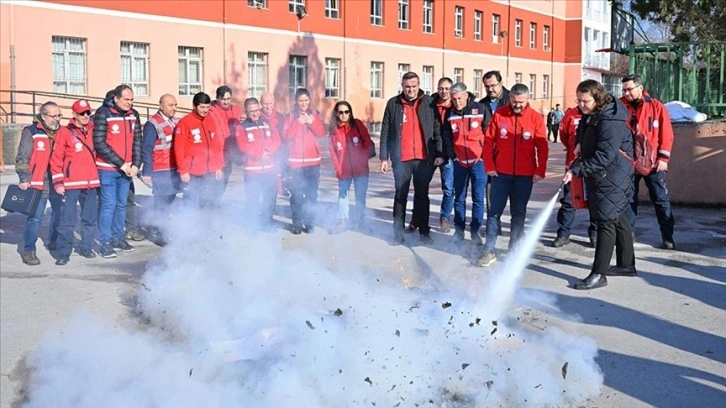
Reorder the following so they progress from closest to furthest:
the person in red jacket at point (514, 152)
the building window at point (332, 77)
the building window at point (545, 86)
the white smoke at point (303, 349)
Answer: the white smoke at point (303, 349) < the person in red jacket at point (514, 152) < the building window at point (332, 77) < the building window at point (545, 86)

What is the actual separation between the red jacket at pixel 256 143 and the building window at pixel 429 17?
33.1 meters

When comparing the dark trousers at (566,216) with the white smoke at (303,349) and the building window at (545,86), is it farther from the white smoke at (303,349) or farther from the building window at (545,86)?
the building window at (545,86)

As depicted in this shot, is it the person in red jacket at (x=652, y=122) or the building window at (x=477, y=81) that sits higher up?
the building window at (x=477, y=81)

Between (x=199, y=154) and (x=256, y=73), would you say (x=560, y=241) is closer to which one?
(x=199, y=154)

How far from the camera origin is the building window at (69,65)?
25.4 m

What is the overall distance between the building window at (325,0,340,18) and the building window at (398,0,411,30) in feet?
16.7

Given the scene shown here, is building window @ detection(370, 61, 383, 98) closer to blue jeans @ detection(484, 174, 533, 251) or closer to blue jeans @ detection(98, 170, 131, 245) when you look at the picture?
blue jeans @ detection(98, 170, 131, 245)

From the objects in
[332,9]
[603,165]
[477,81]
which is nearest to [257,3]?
[332,9]

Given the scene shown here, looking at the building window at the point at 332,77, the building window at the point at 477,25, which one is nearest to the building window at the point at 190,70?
the building window at the point at 332,77

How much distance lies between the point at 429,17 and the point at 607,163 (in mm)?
36334

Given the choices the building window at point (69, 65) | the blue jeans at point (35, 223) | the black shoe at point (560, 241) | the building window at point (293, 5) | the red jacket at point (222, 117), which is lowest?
the black shoe at point (560, 241)

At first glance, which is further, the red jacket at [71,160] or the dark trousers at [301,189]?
the dark trousers at [301,189]

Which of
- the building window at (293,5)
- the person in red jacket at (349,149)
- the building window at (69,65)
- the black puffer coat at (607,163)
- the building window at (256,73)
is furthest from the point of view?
the building window at (293,5)

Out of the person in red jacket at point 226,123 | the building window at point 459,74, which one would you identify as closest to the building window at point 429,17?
the building window at point 459,74
